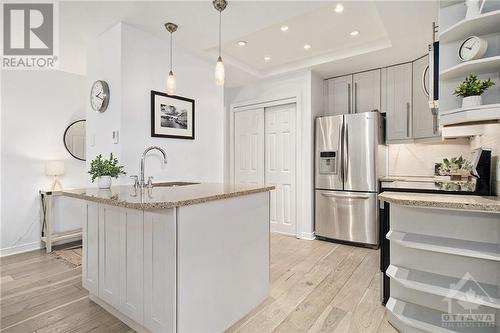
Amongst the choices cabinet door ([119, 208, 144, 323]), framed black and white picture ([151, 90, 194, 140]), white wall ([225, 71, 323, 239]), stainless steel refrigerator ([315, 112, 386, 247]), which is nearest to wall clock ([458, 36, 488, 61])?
stainless steel refrigerator ([315, 112, 386, 247])

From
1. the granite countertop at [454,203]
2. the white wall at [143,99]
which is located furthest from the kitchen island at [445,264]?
the white wall at [143,99]

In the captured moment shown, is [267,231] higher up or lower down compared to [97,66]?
lower down

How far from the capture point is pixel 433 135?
328cm

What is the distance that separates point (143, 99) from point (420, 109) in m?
3.37

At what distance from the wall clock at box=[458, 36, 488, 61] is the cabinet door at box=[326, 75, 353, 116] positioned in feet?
7.28

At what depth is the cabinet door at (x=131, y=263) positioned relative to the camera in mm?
1659

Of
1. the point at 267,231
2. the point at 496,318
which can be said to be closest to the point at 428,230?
the point at 496,318

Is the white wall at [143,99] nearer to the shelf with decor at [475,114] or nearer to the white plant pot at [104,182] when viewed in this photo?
the white plant pot at [104,182]

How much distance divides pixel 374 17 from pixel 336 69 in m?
1.19

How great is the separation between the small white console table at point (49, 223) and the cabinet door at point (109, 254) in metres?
2.01

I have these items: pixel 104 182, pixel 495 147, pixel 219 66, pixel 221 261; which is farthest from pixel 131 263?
pixel 495 147

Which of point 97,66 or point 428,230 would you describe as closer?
point 428,230

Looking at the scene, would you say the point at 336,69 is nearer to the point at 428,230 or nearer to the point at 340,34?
the point at 340,34

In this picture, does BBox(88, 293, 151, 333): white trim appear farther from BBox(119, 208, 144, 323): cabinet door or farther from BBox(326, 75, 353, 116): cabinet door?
BBox(326, 75, 353, 116): cabinet door
